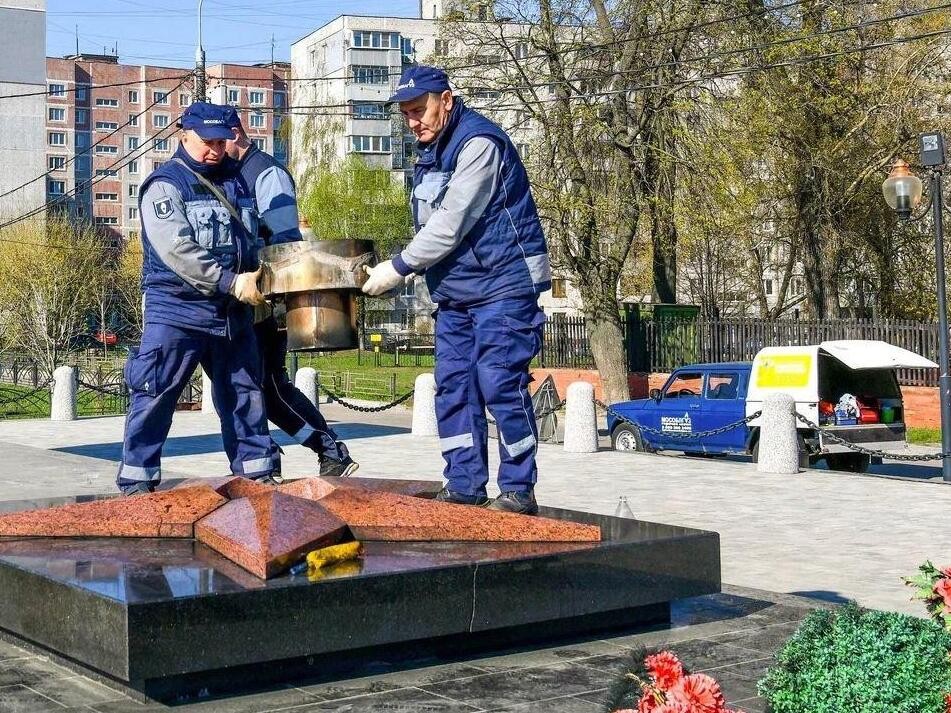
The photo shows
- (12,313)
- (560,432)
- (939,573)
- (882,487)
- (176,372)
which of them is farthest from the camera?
(12,313)

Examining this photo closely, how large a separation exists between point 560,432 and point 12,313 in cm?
3189

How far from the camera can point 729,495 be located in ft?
40.5

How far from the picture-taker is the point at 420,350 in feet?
202

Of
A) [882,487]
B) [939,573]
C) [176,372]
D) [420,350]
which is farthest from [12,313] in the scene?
[939,573]

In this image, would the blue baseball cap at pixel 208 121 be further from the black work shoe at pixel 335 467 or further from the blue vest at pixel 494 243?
the black work shoe at pixel 335 467

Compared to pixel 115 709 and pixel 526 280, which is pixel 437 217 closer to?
pixel 526 280

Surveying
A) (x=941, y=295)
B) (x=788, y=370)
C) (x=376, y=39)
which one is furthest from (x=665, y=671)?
(x=376, y=39)

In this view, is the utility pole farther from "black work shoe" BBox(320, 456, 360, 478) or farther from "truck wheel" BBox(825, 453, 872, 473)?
"black work shoe" BBox(320, 456, 360, 478)

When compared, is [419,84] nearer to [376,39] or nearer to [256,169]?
[256,169]

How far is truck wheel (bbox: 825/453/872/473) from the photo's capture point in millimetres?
16781

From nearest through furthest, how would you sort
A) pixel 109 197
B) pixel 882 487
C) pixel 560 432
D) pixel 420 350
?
pixel 882 487 < pixel 560 432 < pixel 420 350 < pixel 109 197

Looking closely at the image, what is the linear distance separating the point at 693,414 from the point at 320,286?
1221 cm

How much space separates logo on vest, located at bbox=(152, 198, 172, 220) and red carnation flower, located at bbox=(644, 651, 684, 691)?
428 centimetres

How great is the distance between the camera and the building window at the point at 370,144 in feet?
282
